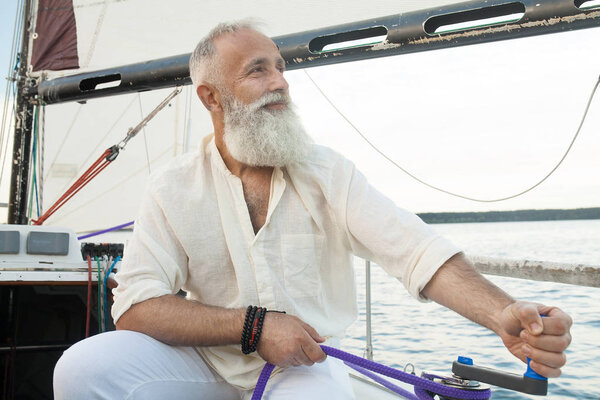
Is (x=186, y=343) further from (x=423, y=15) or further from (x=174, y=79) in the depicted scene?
(x=174, y=79)

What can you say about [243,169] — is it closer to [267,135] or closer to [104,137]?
[267,135]

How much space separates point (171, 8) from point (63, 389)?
259 cm

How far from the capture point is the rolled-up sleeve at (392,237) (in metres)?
1.12

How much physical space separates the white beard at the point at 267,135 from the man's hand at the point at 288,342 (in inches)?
16.6

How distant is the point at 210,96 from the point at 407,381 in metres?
0.93

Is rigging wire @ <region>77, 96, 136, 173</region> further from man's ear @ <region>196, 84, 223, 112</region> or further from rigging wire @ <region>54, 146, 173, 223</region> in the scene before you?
man's ear @ <region>196, 84, 223, 112</region>

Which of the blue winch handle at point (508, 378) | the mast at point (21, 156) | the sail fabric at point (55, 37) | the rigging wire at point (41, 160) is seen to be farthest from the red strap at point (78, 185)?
the blue winch handle at point (508, 378)

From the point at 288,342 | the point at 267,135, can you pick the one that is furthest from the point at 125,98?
the point at 288,342

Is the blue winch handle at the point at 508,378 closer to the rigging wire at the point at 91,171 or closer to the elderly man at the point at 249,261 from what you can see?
the elderly man at the point at 249,261

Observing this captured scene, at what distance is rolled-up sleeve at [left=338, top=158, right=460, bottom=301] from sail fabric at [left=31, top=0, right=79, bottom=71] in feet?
8.90

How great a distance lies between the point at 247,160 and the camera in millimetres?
1356

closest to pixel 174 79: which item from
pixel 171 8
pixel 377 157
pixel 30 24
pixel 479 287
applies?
pixel 171 8

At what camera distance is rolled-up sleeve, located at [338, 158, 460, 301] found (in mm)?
1124

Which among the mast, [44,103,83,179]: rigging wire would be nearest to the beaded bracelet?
the mast
